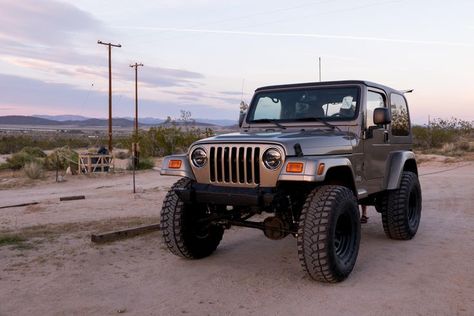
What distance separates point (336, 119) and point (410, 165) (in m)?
2.25

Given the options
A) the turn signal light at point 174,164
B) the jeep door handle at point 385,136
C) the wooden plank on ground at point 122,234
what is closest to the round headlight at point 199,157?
the turn signal light at point 174,164

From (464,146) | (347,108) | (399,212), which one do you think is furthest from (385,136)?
(464,146)

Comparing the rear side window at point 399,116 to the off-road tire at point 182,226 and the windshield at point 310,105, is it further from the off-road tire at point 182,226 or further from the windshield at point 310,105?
the off-road tire at point 182,226

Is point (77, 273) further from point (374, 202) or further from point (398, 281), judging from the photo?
point (374, 202)

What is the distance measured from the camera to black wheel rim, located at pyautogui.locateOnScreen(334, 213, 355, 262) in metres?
5.43

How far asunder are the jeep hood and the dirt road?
4.30ft

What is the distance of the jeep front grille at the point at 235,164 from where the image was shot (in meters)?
5.14

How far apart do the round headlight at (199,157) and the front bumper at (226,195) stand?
223 mm

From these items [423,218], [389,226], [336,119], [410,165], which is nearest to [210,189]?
[336,119]

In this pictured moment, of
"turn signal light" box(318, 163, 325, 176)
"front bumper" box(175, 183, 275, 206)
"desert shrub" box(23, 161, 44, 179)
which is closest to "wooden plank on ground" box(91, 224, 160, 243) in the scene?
"front bumper" box(175, 183, 275, 206)

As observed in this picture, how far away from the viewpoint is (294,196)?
548cm

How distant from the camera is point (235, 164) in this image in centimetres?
525

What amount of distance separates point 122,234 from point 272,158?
2.99 meters

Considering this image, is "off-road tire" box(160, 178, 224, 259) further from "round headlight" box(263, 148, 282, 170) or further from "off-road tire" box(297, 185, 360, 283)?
"off-road tire" box(297, 185, 360, 283)
